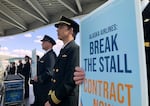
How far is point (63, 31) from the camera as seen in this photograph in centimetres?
216

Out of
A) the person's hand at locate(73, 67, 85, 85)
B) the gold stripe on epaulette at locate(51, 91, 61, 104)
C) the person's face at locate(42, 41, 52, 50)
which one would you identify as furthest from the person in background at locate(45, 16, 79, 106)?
the person's face at locate(42, 41, 52, 50)

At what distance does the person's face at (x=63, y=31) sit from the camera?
2.16 m

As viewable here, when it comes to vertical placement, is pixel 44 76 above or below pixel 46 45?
below

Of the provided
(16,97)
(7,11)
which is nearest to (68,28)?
(16,97)

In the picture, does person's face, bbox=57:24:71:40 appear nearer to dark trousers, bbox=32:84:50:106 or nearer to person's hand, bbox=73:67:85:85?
person's hand, bbox=73:67:85:85

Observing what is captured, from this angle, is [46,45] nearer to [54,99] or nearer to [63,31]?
[63,31]

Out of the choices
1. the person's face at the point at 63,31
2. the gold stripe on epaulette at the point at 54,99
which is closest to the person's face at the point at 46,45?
the person's face at the point at 63,31

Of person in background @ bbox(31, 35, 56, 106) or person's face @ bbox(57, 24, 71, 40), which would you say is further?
person in background @ bbox(31, 35, 56, 106)

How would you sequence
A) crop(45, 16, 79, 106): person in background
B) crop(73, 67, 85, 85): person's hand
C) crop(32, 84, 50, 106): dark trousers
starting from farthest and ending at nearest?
crop(32, 84, 50, 106): dark trousers < crop(45, 16, 79, 106): person in background < crop(73, 67, 85, 85): person's hand

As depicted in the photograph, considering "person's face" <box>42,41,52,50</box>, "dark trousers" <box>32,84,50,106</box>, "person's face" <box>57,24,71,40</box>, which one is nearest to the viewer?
"person's face" <box>57,24,71,40</box>

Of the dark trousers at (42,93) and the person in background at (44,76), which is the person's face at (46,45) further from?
the dark trousers at (42,93)

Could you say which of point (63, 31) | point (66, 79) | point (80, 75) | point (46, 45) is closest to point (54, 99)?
point (66, 79)

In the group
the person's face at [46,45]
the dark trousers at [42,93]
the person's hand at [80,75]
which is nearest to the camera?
the person's hand at [80,75]

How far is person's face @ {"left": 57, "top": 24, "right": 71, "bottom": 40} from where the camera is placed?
216cm
